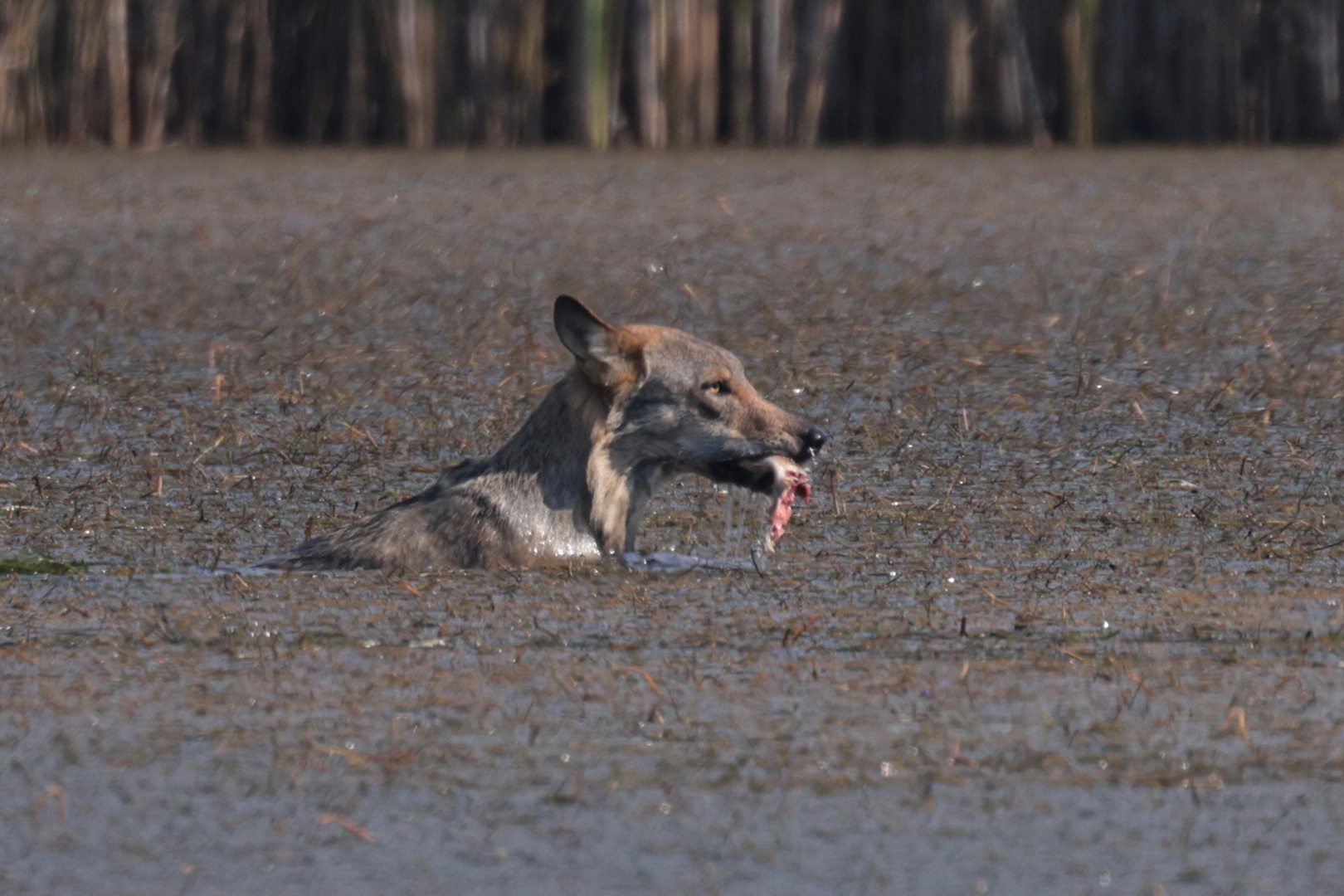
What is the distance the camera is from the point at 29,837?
3611 mm

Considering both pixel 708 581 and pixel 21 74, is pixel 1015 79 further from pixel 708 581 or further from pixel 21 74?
pixel 708 581

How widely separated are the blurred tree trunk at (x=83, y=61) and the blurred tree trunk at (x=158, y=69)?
14.7 inches

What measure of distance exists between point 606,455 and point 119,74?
11657 millimetres

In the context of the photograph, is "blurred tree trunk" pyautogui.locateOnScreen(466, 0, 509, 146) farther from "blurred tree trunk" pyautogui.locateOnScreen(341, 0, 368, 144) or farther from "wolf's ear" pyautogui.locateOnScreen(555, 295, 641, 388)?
"wolf's ear" pyautogui.locateOnScreen(555, 295, 641, 388)

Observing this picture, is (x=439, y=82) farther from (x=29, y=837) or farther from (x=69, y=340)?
(x=29, y=837)

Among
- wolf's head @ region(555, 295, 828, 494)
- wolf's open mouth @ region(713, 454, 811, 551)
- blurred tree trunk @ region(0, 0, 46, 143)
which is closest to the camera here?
wolf's open mouth @ region(713, 454, 811, 551)

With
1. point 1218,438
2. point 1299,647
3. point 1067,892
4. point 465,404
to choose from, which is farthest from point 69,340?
point 1067,892

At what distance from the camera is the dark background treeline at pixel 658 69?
1678cm

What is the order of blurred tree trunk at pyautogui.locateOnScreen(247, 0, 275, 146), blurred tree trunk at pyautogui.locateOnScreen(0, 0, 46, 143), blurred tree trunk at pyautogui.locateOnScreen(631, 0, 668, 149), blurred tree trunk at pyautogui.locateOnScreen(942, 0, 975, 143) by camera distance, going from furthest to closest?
blurred tree trunk at pyautogui.locateOnScreen(247, 0, 275, 146) → blurred tree trunk at pyautogui.locateOnScreen(942, 0, 975, 143) → blurred tree trunk at pyautogui.locateOnScreen(631, 0, 668, 149) → blurred tree trunk at pyautogui.locateOnScreen(0, 0, 46, 143)

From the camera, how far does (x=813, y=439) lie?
20.3 ft

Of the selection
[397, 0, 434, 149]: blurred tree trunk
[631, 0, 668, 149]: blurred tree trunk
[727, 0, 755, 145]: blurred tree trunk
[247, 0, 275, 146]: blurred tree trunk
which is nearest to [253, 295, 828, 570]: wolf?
[631, 0, 668, 149]: blurred tree trunk

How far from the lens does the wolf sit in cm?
614

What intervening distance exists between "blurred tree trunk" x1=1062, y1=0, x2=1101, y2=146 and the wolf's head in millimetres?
11303

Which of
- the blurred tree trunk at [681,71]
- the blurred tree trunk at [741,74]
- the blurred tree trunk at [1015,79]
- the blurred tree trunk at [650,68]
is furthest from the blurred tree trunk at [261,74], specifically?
the blurred tree trunk at [1015,79]
